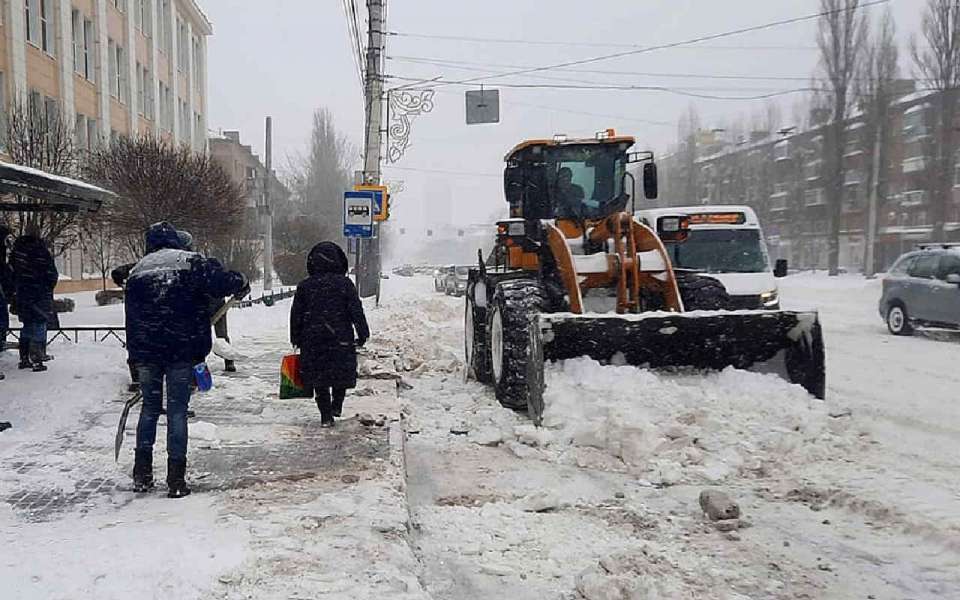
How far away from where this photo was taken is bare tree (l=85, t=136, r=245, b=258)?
50.4ft

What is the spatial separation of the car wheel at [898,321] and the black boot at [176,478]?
48.4ft

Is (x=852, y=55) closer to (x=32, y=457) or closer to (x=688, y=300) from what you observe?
(x=688, y=300)

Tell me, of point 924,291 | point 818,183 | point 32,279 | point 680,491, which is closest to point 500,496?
point 680,491

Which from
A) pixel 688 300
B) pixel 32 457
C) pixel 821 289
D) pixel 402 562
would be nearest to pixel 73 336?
pixel 32 457

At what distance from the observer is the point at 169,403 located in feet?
16.6

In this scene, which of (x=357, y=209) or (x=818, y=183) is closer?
(x=357, y=209)

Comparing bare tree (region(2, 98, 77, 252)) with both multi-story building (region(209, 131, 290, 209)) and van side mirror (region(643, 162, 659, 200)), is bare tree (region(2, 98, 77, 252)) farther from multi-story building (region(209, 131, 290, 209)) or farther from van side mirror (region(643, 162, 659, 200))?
multi-story building (region(209, 131, 290, 209))

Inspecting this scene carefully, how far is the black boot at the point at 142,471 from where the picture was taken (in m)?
5.08

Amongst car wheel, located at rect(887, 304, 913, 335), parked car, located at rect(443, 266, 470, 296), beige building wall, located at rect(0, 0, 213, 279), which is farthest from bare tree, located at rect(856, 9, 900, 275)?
beige building wall, located at rect(0, 0, 213, 279)

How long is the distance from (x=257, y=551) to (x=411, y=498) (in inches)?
69.7

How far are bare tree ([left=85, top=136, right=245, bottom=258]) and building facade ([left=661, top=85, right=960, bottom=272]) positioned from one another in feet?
114

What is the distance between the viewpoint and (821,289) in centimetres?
3606

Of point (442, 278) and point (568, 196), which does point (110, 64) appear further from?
point (568, 196)

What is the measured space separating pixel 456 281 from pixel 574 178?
1050 inches
